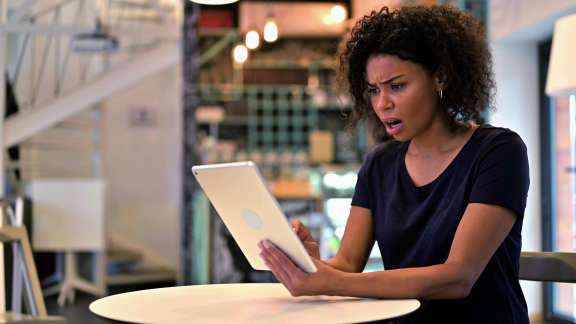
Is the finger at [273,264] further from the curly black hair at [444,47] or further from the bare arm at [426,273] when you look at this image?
the curly black hair at [444,47]

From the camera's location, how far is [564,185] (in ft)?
12.7

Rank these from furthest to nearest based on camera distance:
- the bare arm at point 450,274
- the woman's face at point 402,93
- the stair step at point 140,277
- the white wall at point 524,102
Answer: the stair step at point 140,277, the white wall at point 524,102, the woman's face at point 402,93, the bare arm at point 450,274

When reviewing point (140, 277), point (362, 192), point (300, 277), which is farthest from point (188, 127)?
point (300, 277)

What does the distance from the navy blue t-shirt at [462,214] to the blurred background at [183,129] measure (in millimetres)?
2012

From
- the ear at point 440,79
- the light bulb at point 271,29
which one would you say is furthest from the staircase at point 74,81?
the ear at point 440,79

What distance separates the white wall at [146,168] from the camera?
7094 mm

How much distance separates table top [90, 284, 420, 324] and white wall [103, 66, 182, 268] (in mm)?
5933

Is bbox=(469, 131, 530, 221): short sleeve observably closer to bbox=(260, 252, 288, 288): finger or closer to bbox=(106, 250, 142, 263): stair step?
bbox=(260, 252, 288, 288): finger

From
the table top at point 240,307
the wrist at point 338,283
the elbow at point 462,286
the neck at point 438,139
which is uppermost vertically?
the neck at point 438,139

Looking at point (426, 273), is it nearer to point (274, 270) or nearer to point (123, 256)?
point (274, 270)

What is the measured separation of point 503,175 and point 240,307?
0.62 metres

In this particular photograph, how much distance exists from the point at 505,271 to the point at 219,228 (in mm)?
3651

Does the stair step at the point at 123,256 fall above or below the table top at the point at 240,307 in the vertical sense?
below

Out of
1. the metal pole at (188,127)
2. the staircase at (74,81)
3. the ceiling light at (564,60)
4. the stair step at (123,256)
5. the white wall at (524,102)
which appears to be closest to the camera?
the ceiling light at (564,60)
